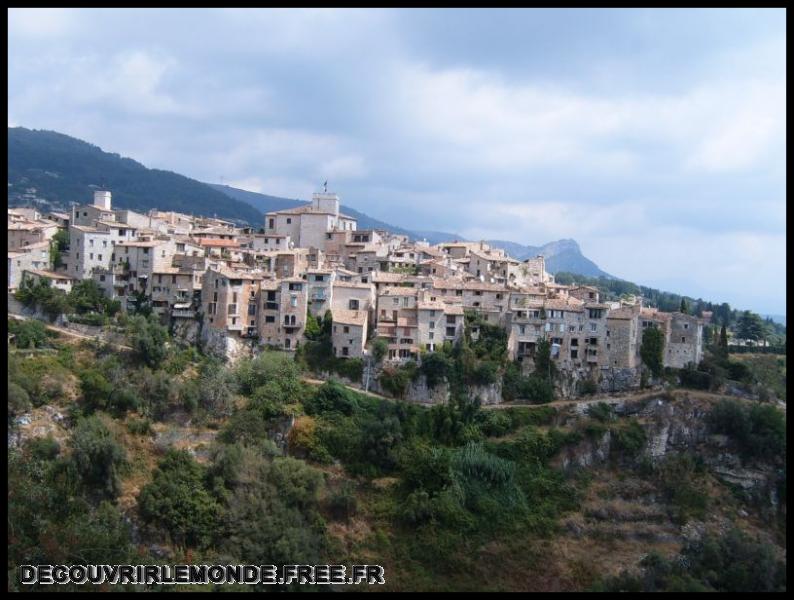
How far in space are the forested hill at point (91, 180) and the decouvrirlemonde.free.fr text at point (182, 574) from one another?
250 ft

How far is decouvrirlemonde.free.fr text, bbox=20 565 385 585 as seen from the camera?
21.1m

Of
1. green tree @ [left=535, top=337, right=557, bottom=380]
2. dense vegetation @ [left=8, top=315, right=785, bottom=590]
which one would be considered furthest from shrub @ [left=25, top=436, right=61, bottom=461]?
green tree @ [left=535, top=337, right=557, bottom=380]

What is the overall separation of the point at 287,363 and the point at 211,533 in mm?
8960

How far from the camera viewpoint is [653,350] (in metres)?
34.2

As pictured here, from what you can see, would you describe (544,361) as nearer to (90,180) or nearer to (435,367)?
(435,367)

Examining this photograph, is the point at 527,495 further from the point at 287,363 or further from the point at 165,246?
the point at 165,246

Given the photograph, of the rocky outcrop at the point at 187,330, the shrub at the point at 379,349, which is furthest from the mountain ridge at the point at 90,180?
the shrub at the point at 379,349

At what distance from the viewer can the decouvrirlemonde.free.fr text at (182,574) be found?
21094 millimetres

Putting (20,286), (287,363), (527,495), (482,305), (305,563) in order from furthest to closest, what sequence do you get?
1. (482,305)
2. (20,286)
3. (287,363)
4. (527,495)
5. (305,563)

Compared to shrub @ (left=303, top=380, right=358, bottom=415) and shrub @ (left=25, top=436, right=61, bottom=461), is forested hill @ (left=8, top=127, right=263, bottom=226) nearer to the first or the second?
shrub @ (left=25, top=436, right=61, bottom=461)

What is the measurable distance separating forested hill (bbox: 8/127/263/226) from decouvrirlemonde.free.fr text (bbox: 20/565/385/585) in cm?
7618

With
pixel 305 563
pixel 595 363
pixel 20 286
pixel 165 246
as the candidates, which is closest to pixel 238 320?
pixel 165 246

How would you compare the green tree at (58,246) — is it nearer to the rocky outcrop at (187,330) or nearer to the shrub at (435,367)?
the rocky outcrop at (187,330)

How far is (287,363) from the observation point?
30.7 m
